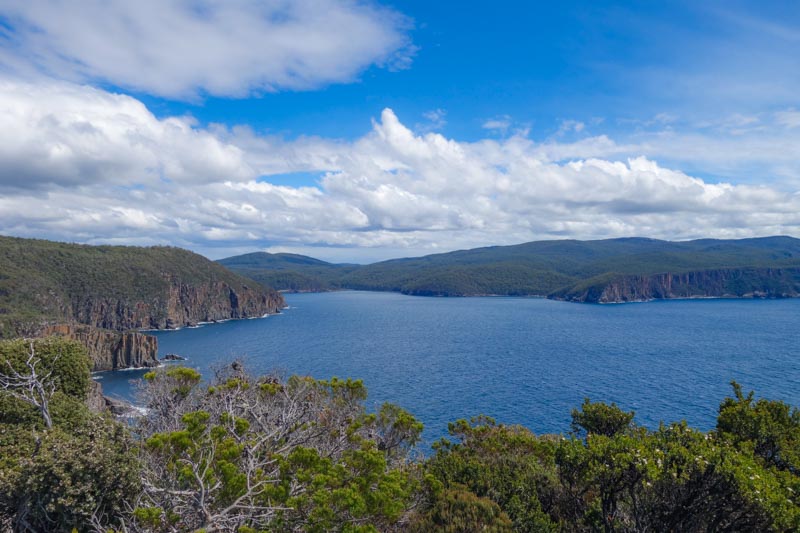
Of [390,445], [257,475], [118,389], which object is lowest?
[118,389]

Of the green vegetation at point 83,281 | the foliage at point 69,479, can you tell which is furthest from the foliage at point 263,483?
the green vegetation at point 83,281

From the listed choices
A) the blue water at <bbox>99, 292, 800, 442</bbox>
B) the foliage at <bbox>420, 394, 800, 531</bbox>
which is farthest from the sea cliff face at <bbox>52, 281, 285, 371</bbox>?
the foliage at <bbox>420, 394, 800, 531</bbox>

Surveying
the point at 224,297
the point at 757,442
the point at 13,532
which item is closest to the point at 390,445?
the point at 13,532

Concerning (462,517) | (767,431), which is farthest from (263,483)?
(767,431)

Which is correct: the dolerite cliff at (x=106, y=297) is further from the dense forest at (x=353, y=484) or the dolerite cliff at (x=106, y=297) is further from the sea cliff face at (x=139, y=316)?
the dense forest at (x=353, y=484)

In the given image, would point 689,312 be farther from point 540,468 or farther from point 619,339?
point 540,468

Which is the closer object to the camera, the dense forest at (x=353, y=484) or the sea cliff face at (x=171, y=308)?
the dense forest at (x=353, y=484)
